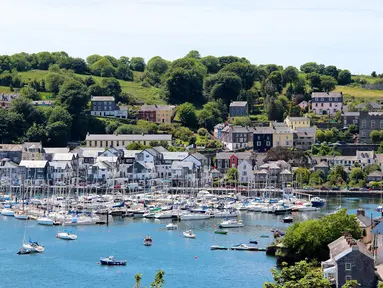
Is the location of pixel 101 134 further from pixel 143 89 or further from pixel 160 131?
pixel 143 89

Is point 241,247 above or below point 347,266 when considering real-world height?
below

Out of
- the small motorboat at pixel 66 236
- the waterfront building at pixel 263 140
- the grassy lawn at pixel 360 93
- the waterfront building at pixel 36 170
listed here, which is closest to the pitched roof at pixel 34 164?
the waterfront building at pixel 36 170

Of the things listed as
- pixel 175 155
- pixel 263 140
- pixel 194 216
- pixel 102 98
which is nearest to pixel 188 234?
pixel 194 216

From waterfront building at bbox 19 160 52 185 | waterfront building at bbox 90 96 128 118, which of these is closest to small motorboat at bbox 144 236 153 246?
waterfront building at bbox 19 160 52 185

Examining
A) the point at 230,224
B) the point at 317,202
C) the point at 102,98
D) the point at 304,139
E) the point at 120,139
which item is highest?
the point at 102,98

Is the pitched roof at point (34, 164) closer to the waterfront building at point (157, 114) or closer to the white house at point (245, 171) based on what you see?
the white house at point (245, 171)

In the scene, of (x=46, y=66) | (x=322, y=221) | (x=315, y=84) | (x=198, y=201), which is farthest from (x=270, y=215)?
(x=46, y=66)

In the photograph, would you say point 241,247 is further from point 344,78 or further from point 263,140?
point 344,78
